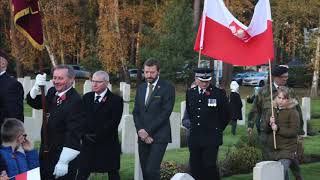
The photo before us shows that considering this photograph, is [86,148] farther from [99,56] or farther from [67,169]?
[99,56]

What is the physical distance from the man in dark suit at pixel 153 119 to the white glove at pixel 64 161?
70.6 inches

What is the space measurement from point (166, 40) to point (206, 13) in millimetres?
24233

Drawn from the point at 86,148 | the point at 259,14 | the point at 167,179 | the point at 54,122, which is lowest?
the point at 167,179

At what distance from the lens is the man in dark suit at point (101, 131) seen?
8188 mm

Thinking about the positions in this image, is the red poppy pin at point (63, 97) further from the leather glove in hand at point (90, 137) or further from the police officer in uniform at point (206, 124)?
the police officer in uniform at point (206, 124)

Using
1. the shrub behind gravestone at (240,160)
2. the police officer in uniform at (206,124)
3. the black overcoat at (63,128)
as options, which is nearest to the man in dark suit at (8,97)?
the black overcoat at (63,128)

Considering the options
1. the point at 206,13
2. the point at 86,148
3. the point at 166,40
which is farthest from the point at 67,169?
the point at 166,40

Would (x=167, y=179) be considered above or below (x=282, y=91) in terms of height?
below

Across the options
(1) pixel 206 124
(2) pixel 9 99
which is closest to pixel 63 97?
→ (2) pixel 9 99

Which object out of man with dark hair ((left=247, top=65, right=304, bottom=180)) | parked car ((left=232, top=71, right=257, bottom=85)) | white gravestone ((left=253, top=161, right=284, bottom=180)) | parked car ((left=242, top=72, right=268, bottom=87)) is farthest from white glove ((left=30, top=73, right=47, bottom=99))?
parked car ((left=232, top=71, right=257, bottom=85))

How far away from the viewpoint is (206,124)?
8641mm

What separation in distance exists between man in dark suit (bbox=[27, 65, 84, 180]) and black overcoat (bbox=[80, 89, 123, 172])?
1.28 m

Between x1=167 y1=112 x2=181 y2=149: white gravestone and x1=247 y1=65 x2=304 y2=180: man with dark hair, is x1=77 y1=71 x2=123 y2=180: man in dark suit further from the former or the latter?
x1=167 y1=112 x2=181 y2=149: white gravestone

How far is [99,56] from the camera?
39.7 meters
